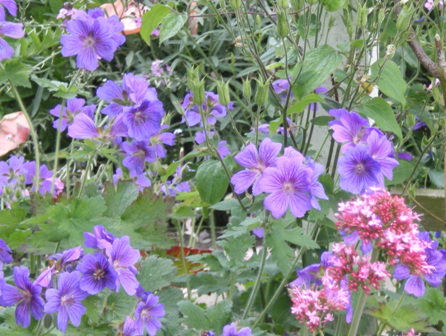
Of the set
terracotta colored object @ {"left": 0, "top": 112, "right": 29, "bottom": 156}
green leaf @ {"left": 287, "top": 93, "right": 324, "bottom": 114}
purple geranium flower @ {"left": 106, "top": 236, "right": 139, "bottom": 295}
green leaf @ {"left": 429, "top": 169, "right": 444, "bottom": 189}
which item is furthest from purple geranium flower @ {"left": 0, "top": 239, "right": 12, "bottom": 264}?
green leaf @ {"left": 429, "top": 169, "right": 444, "bottom": 189}

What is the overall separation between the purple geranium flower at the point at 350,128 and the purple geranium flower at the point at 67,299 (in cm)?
41

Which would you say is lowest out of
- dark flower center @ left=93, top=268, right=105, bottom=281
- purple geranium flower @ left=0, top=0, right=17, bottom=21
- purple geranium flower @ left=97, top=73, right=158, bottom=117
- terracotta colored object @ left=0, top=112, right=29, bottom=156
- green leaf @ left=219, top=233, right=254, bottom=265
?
terracotta colored object @ left=0, top=112, right=29, bottom=156

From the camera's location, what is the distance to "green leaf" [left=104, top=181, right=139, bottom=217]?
1216mm

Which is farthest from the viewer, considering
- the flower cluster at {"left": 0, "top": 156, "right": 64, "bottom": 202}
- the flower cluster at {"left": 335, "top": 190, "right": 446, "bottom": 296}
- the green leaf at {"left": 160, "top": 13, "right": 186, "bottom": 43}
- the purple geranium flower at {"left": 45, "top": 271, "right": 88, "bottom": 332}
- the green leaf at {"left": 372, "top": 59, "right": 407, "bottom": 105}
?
the flower cluster at {"left": 0, "top": 156, "right": 64, "bottom": 202}

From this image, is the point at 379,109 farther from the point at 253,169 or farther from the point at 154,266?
the point at 154,266

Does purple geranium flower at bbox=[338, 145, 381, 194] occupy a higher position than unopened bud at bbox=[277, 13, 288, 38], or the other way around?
unopened bud at bbox=[277, 13, 288, 38]

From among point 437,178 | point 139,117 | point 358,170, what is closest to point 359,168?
point 358,170

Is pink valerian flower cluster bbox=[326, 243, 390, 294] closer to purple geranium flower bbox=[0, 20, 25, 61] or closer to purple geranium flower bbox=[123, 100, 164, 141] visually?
purple geranium flower bbox=[123, 100, 164, 141]

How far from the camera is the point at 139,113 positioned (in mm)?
1203

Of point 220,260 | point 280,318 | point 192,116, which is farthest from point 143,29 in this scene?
point 280,318

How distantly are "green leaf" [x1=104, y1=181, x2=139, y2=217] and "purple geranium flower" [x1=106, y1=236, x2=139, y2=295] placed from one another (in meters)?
0.22

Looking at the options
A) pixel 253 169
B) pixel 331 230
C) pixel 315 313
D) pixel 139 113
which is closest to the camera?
pixel 315 313

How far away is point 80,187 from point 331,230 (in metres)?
0.48

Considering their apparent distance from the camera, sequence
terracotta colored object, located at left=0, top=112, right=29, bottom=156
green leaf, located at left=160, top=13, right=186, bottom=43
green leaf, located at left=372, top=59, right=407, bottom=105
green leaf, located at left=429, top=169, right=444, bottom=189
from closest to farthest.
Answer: green leaf, located at left=372, top=59, right=407, bottom=105, green leaf, located at left=160, top=13, right=186, bottom=43, terracotta colored object, located at left=0, top=112, right=29, bottom=156, green leaf, located at left=429, top=169, right=444, bottom=189
